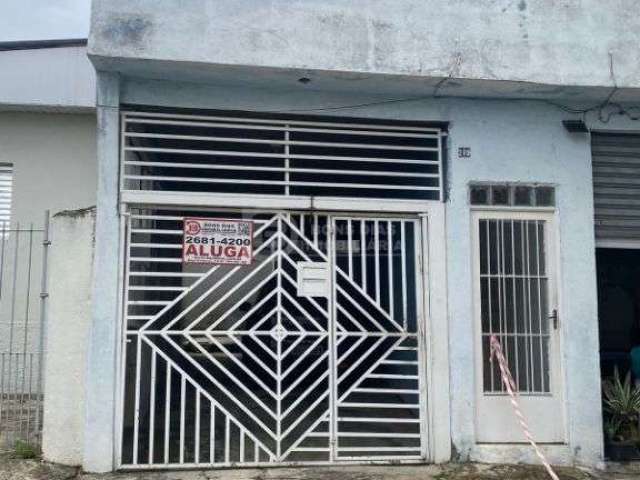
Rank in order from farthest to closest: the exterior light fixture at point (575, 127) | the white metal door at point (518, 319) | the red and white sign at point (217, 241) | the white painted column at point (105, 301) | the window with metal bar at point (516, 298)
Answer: the exterior light fixture at point (575, 127), the window with metal bar at point (516, 298), the white metal door at point (518, 319), the red and white sign at point (217, 241), the white painted column at point (105, 301)

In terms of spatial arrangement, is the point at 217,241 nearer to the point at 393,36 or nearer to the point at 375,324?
the point at 375,324

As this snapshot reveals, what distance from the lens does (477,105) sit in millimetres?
6109

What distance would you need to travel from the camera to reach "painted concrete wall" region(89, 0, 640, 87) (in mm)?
5340

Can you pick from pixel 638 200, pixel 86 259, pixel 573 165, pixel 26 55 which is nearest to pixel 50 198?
pixel 26 55

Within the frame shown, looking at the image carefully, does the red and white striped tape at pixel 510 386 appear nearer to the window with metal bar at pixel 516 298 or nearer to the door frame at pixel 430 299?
the window with metal bar at pixel 516 298

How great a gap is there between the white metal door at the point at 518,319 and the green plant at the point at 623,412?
63cm

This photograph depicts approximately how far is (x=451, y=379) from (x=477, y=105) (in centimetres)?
264

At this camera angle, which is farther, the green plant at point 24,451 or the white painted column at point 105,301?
the green plant at point 24,451

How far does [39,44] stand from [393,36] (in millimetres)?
5696

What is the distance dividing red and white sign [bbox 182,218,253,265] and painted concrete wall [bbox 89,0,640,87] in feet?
4.71

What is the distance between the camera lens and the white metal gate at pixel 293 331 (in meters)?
5.62

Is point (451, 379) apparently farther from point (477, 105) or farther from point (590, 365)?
point (477, 105)

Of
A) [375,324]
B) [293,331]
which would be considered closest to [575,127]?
[375,324]

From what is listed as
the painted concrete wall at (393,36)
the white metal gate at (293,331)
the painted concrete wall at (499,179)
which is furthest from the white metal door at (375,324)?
the painted concrete wall at (393,36)
